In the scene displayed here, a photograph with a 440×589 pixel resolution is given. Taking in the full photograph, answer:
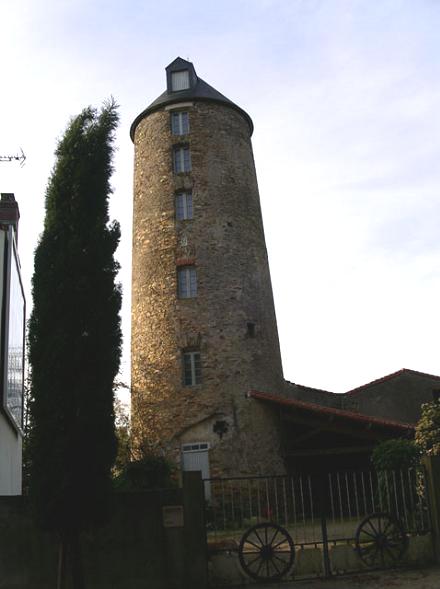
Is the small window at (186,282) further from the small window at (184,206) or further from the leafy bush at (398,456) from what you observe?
the leafy bush at (398,456)

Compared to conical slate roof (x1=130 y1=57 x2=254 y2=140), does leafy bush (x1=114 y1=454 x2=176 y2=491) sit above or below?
below

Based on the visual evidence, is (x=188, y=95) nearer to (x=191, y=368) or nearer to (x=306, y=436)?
(x=191, y=368)

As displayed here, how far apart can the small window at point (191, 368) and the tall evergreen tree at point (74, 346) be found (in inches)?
421

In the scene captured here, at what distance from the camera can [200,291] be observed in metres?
19.7

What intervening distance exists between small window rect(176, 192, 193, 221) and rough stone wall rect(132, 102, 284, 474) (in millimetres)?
217

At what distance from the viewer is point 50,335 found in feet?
26.6

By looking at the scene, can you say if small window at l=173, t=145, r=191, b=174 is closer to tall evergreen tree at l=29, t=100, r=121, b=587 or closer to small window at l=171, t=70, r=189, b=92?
small window at l=171, t=70, r=189, b=92

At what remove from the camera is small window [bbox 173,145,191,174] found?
2118cm

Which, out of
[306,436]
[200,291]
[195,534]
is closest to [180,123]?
[200,291]

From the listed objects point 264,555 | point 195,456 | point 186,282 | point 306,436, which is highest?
point 186,282

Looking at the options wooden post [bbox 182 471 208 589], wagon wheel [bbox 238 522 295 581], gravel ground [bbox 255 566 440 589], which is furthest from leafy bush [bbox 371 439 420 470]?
wooden post [bbox 182 471 208 589]

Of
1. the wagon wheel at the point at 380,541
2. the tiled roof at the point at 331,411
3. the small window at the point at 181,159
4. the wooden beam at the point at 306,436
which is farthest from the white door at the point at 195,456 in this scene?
the wagon wheel at the point at 380,541

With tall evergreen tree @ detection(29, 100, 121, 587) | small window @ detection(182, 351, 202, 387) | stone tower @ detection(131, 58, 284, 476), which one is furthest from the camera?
small window @ detection(182, 351, 202, 387)

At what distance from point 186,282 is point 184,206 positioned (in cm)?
257
